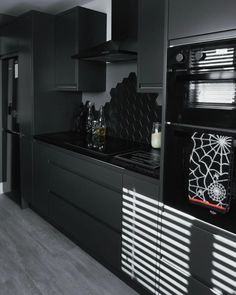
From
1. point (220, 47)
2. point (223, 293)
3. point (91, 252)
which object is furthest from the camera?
point (91, 252)

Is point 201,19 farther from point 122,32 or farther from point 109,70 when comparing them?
point 109,70

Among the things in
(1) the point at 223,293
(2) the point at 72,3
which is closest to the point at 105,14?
(2) the point at 72,3

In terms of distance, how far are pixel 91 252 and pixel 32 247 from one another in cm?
59

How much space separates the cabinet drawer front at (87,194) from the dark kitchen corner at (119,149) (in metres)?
0.01

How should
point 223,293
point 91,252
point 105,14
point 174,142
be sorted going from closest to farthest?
point 223,293
point 174,142
point 91,252
point 105,14

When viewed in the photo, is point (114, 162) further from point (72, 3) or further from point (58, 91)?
point (72, 3)

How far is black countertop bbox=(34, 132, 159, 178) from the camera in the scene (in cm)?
206

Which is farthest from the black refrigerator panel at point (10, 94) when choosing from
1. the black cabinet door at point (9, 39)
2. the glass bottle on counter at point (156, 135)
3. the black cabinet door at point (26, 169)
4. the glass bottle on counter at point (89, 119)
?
the glass bottle on counter at point (156, 135)

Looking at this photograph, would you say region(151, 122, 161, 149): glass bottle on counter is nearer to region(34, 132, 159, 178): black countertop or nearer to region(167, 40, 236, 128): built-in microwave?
region(34, 132, 159, 178): black countertop

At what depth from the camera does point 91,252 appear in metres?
2.51

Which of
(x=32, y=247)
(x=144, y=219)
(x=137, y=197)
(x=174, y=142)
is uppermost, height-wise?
(x=174, y=142)

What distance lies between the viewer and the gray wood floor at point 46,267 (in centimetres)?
214

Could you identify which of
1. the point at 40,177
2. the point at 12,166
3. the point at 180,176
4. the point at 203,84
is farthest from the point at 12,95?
the point at 203,84

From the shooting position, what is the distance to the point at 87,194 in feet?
7.99
